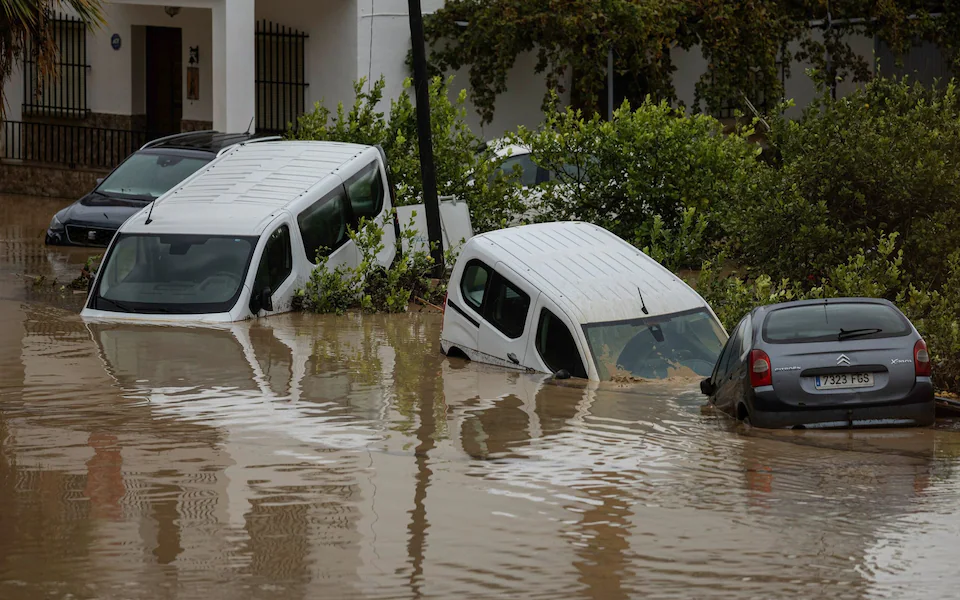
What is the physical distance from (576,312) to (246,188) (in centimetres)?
543

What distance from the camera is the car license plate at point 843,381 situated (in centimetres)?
1024

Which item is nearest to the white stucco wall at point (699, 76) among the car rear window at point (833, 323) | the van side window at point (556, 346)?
the van side window at point (556, 346)

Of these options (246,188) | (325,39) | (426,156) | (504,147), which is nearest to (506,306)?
(246,188)

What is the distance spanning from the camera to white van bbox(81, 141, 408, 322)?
1487 centimetres

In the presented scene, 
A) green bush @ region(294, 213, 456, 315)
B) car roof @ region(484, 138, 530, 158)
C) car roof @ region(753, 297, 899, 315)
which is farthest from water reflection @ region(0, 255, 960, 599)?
car roof @ region(484, 138, 530, 158)

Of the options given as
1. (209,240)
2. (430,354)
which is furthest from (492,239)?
(209,240)

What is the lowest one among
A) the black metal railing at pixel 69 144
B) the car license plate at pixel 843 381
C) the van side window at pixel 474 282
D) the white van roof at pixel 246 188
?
the car license plate at pixel 843 381

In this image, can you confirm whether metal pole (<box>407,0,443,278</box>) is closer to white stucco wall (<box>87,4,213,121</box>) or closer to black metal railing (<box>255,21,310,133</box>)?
black metal railing (<box>255,21,310,133</box>)

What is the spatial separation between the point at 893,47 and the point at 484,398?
61.3 ft

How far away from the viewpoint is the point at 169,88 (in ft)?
99.0

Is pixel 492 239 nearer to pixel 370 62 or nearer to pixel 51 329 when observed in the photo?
pixel 51 329

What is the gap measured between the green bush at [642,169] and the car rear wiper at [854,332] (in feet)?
22.8

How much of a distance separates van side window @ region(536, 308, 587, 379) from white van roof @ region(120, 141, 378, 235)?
13.1ft

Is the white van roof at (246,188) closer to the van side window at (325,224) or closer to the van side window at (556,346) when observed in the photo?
the van side window at (325,224)
